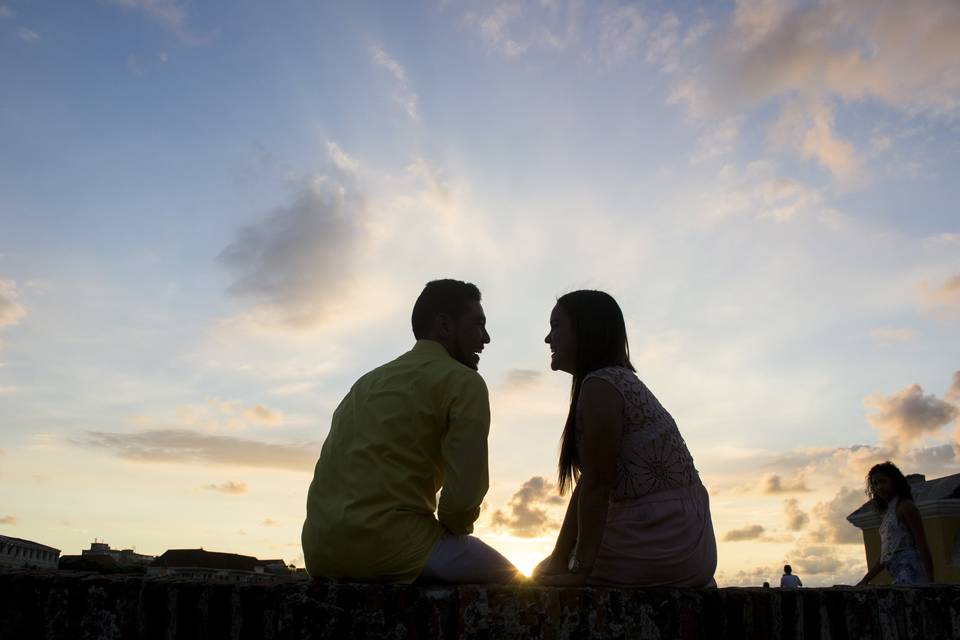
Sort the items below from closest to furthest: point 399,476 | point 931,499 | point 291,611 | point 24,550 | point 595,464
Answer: point 291,611 → point 399,476 → point 595,464 → point 931,499 → point 24,550

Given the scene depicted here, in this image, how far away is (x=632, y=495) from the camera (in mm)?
3113

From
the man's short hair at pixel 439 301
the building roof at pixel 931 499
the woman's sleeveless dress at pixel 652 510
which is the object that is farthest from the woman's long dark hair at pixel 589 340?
the building roof at pixel 931 499

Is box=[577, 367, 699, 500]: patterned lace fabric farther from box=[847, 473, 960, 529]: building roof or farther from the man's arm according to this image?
box=[847, 473, 960, 529]: building roof

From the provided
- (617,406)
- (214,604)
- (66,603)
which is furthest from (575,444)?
(66,603)

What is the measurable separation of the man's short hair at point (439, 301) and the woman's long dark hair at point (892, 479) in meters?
6.18

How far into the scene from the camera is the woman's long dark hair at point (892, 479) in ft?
24.5

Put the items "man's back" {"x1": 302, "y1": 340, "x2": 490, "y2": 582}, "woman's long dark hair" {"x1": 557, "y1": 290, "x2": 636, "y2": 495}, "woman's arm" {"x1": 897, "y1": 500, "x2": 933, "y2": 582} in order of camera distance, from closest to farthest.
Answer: "man's back" {"x1": 302, "y1": 340, "x2": 490, "y2": 582}
"woman's long dark hair" {"x1": 557, "y1": 290, "x2": 636, "y2": 495}
"woman's arm" {"x1": 897, "y1": 500, "x2": 933, "y2": 582}

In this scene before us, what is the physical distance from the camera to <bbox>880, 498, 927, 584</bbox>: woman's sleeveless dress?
23.7 ft

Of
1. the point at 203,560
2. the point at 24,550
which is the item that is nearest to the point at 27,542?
the point at 24,550

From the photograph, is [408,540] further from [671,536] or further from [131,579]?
[671,536]

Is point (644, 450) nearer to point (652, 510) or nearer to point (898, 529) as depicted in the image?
point (652, 510)

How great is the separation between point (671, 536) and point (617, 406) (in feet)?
1.95

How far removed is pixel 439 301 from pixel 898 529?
6.40 metres

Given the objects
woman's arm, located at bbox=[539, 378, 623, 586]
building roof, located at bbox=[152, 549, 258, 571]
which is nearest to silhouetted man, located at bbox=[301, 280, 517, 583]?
woman's arm, located at bbox=[539, 378, 623, 586]
